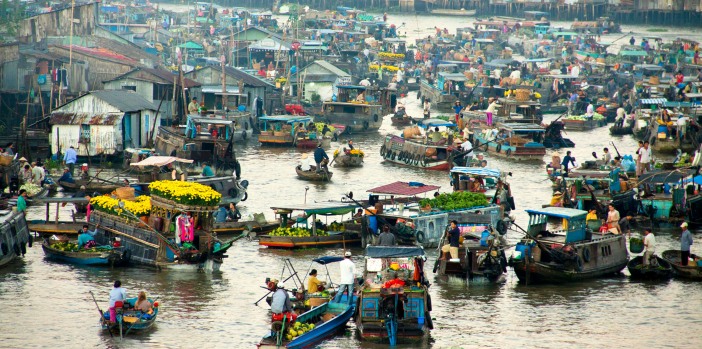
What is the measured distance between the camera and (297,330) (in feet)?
79.2

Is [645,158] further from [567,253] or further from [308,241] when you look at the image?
[308,241]

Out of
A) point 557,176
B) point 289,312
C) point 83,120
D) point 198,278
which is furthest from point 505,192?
point 83,120

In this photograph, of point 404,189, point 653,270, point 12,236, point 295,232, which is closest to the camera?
point 653,270

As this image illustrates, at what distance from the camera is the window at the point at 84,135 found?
49.0m

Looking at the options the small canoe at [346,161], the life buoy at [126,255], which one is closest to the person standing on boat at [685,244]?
the life buoy at [126,255]

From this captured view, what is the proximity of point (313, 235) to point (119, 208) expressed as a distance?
5.58 meters

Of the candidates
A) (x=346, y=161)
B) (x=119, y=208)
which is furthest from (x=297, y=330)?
(x=346, y=161)

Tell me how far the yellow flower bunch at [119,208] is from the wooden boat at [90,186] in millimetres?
7511

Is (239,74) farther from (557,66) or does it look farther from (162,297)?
(162,297)

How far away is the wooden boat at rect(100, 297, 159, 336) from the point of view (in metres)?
25.2

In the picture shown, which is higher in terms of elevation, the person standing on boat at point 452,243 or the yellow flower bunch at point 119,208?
the yellow flower bunch at point 119,208

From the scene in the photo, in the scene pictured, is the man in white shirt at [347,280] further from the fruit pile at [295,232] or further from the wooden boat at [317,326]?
the fruit pile at [295,232]

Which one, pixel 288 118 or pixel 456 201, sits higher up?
pixel 288 118

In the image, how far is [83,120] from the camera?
161ft
